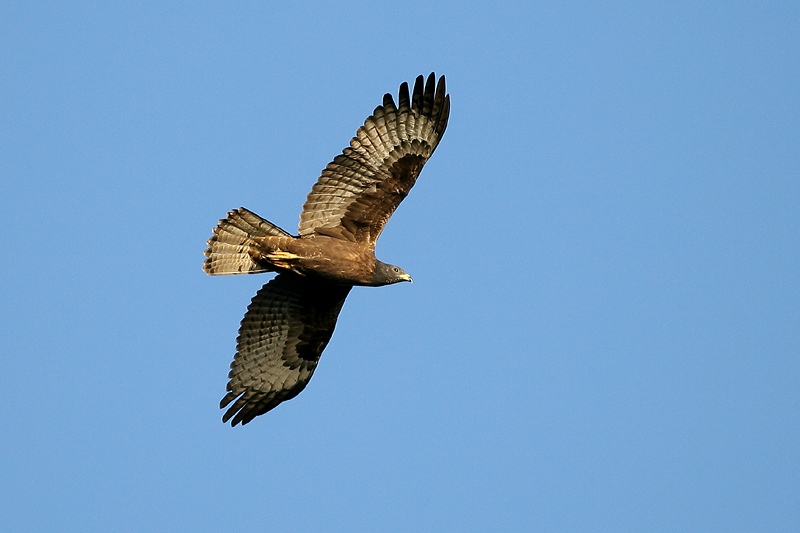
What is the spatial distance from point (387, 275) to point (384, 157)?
4.77ft

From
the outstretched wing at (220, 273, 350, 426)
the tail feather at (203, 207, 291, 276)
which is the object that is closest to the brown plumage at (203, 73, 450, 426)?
the tail feather at (203, 207, 291, 276)

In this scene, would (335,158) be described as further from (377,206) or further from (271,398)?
(271,398)

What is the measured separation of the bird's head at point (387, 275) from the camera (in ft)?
52.3

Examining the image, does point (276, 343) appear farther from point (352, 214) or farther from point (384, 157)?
point (384, 157)

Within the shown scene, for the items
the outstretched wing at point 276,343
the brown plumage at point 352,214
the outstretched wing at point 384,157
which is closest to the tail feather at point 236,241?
the brown plumage at point 352,214

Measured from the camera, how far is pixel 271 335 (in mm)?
16969

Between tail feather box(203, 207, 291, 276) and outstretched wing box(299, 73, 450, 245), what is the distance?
0.58m

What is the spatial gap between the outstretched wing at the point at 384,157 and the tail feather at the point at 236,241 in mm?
585

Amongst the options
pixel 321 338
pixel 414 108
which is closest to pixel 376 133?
pixel 414 108

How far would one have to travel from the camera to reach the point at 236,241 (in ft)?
51.5

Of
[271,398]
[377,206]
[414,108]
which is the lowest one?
[271,398]

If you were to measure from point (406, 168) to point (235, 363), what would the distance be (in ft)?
11.5

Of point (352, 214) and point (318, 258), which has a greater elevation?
point (352, 214)

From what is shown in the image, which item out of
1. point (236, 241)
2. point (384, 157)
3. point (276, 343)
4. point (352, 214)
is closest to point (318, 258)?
point (352, 214)
